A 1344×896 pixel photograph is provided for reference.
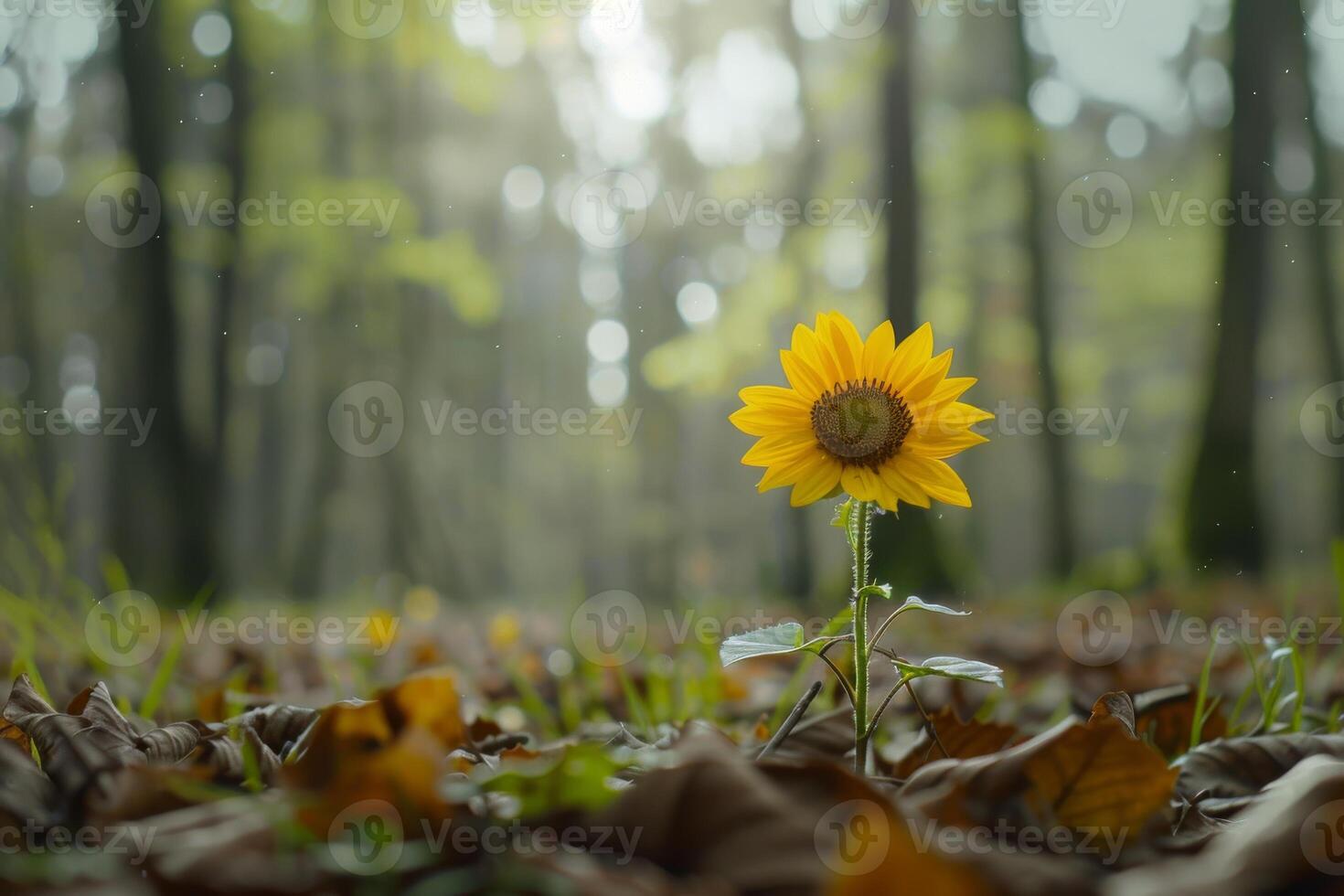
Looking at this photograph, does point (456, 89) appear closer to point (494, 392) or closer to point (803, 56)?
point (803, 56)

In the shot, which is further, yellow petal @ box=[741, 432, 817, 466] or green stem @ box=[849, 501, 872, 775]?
yellow petal @ box=[741, 432, 817, 466]

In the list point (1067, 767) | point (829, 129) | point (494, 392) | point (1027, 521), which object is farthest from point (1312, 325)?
point (1027, 521)

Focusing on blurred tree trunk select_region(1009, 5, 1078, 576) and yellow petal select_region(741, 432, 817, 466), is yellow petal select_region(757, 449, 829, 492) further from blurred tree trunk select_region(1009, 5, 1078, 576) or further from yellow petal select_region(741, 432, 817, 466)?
blurred tree trunk select_region(1009, 5, 1078, 576)

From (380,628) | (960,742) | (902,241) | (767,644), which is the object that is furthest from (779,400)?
(902,241)

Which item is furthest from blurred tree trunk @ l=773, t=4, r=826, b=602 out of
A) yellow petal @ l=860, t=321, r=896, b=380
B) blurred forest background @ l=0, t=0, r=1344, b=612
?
yellow petal @ l=860, t=321, r=896, b=380

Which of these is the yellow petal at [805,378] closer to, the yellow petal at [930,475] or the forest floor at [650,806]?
the yellow petal at [930,475]

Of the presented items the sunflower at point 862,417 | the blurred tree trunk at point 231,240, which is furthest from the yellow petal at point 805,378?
the blurred tree trunk at point 231,240
